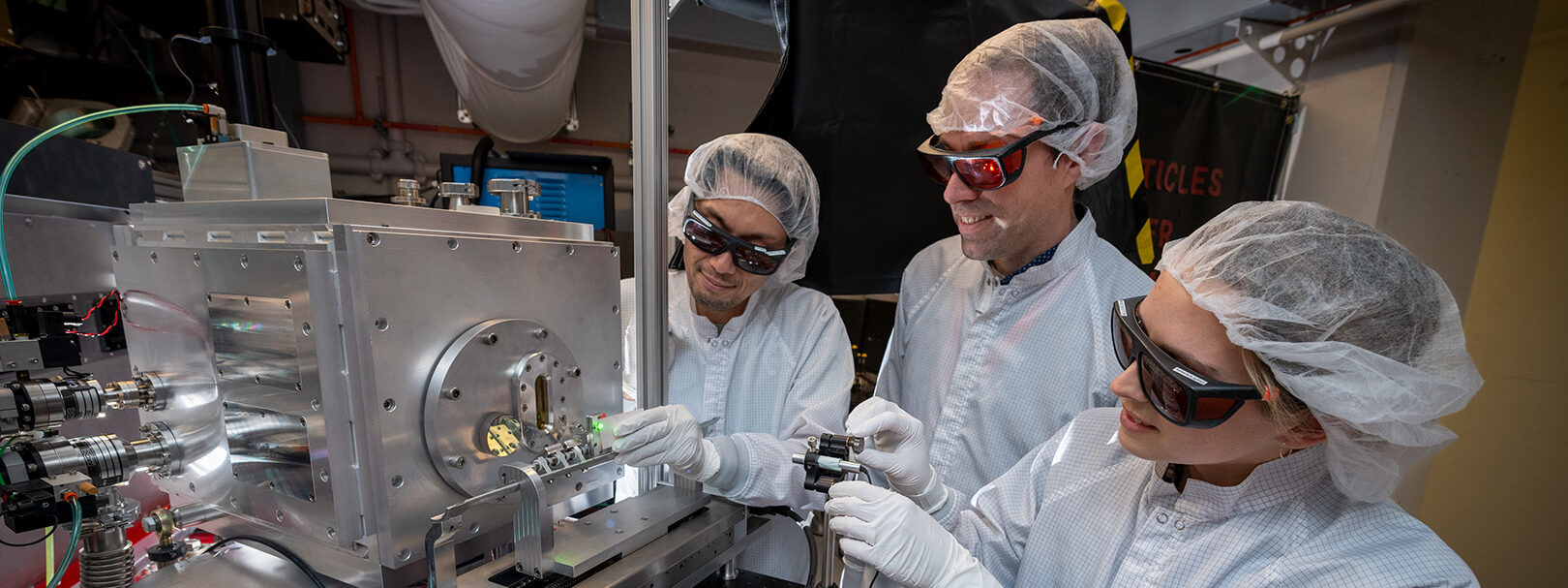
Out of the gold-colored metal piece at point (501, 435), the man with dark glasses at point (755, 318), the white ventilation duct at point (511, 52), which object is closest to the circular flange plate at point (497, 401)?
the gold-colored metal piece at point (501, 435)

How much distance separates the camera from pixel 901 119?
1571mm

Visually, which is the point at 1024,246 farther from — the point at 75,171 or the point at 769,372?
the point at 75,171

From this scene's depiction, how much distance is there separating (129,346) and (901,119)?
145cm

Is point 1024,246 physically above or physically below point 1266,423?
above

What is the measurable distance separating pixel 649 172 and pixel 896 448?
59 centimetres

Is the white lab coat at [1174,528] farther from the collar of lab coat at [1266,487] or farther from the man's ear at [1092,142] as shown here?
the man's ear at [1092,142]

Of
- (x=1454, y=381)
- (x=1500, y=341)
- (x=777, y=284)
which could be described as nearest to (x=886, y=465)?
(x=777, y=284)

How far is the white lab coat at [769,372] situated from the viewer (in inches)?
45.9

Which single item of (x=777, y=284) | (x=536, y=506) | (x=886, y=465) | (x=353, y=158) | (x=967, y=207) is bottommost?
(x=886, y=465)

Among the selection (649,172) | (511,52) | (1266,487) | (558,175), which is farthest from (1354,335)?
(558,175)

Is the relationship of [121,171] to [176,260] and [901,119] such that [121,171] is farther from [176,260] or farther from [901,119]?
[901,119]

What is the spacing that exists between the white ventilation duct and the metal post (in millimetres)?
1063

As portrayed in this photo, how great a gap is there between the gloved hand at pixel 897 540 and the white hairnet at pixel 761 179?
21.7 inches

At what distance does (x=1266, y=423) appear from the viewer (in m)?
0.68
